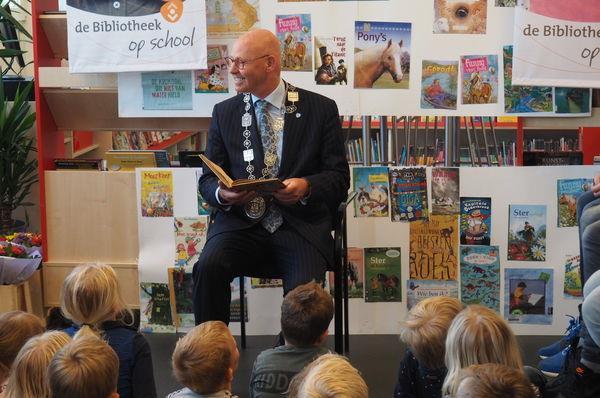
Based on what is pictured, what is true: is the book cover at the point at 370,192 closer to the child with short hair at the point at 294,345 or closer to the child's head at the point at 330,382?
the child with short hair at the point at 294,345

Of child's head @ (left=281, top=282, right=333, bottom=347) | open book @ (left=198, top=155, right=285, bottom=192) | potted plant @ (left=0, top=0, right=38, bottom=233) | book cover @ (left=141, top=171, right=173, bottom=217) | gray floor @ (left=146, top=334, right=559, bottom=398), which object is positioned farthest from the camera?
potted plant @ (left=0, top=0, right=38, bottom=233)

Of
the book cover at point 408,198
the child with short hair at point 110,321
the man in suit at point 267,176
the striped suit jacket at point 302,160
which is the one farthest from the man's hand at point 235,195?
the book cover at point 408,198

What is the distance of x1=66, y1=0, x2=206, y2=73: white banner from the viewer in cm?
395

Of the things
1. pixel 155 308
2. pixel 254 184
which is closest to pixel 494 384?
pixel 254 184

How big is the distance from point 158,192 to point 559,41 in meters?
1.99

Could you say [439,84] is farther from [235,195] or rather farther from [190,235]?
[190,235]

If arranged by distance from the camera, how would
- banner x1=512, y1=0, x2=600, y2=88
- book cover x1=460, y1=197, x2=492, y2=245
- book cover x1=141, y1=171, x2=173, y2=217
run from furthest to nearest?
book cover x1=141, y1=171, x2=173, y2=217, book cover x1=460, y1=197, x2=492, y2=245, banner x1=512, y1=0, x2=600, y2=88

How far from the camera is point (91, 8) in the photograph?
399 centimetres

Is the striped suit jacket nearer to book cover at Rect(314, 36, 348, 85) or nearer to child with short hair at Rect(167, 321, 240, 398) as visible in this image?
book cover at Rect(314, 36, 348, 85)

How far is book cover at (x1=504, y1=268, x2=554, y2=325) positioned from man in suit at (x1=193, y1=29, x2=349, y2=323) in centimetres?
113

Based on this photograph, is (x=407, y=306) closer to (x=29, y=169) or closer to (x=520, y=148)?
(x=520, y=148)

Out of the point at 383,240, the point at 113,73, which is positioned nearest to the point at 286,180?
the point at 383,240

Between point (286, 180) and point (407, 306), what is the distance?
1.22 m

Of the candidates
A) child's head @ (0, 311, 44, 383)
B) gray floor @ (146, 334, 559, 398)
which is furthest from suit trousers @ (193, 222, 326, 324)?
child's head @ (0, 311, 44, 383)
